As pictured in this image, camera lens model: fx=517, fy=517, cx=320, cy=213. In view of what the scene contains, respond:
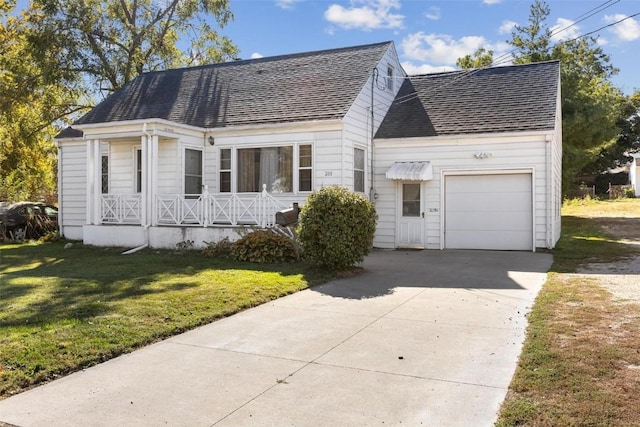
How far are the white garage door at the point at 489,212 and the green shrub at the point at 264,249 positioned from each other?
5.47 m

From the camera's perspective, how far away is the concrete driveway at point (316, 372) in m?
3.88

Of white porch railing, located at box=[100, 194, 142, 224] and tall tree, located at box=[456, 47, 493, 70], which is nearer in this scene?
white porch railing, located at box=[100, 194, 142, 224]

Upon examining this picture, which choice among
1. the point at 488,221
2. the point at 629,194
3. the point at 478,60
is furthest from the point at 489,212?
the point at 629,194

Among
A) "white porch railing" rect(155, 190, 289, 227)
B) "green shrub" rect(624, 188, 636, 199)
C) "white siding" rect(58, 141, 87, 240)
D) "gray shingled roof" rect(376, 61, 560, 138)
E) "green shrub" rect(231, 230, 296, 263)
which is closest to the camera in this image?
"green shrub" rect(231, 230, 296, 263)

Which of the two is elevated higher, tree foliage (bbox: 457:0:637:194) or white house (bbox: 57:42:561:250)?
tree foliage (bbox: 457:0:637:194)

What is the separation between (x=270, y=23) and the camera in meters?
19.1

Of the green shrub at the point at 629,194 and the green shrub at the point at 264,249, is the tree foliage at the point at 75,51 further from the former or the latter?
the green shrub at the point at 629,194

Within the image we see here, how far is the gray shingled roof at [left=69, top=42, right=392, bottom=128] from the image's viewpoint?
1494 centimetres

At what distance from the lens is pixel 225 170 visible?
1559cm

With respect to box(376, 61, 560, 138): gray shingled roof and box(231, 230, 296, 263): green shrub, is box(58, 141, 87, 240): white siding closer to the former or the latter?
box(231, 230, 296, 263): green shrub

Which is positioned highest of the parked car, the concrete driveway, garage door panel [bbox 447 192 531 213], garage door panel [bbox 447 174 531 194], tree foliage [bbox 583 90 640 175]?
tree foliage [bbox 583 90 640 175]

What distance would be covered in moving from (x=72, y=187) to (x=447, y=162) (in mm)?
13064

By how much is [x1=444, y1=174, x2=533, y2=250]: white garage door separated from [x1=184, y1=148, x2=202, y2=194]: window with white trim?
7455 mm

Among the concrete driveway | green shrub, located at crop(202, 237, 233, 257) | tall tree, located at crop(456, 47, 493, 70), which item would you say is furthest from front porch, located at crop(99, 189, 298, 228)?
tall tree, located at crop(456, 47, 493, 70)
